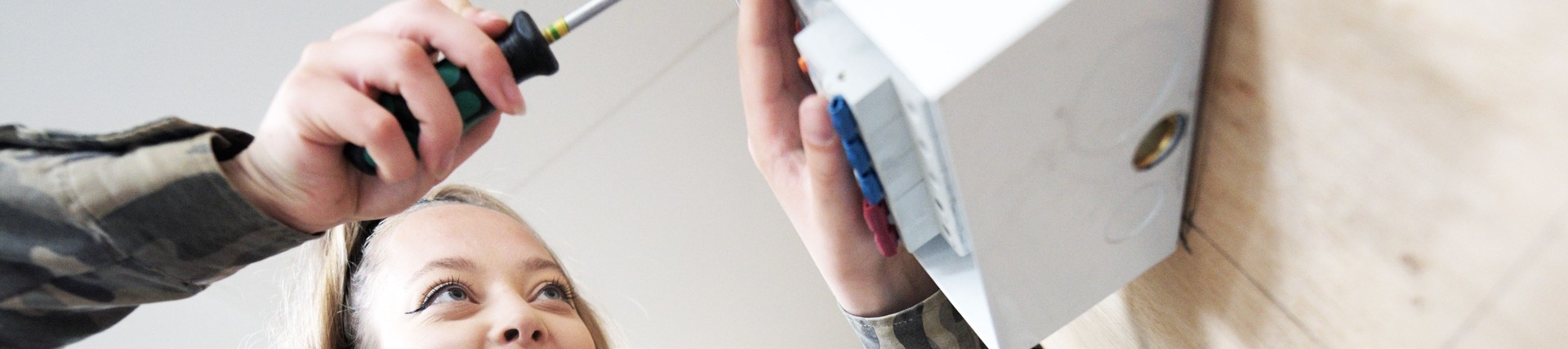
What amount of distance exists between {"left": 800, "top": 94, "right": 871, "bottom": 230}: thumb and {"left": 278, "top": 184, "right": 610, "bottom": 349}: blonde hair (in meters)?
0.46

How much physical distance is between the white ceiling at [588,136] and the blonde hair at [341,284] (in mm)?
143

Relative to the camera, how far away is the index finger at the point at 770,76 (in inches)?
21.1

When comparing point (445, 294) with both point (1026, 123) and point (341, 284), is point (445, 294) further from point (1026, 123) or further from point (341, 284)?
point (1026, 123)

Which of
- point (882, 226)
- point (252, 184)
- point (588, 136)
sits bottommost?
point (588, 136)

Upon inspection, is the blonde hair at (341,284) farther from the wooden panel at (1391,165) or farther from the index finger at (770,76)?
the wooden panel at (1391,165)

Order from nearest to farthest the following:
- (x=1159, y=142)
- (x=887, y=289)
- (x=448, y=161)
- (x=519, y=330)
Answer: (x=1159, y=142) < (x=448, y=161) < (x=887, y=289) < (x=519, y=330)

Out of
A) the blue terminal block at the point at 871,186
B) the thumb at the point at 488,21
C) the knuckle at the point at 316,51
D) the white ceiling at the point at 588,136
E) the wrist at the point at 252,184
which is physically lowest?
the white ceiling at the point at 588,136

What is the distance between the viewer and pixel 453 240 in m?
0.89

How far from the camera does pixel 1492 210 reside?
326 mm

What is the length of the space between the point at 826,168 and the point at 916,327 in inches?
9.6

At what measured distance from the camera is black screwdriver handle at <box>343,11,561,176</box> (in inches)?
19.7

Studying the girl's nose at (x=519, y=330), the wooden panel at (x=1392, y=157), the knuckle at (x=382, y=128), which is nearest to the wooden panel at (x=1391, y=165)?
the wooden panel at (x=1392, y=157)

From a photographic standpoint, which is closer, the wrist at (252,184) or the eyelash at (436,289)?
the wrist at (252,184)

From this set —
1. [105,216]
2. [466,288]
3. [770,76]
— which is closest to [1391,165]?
[770,76]
